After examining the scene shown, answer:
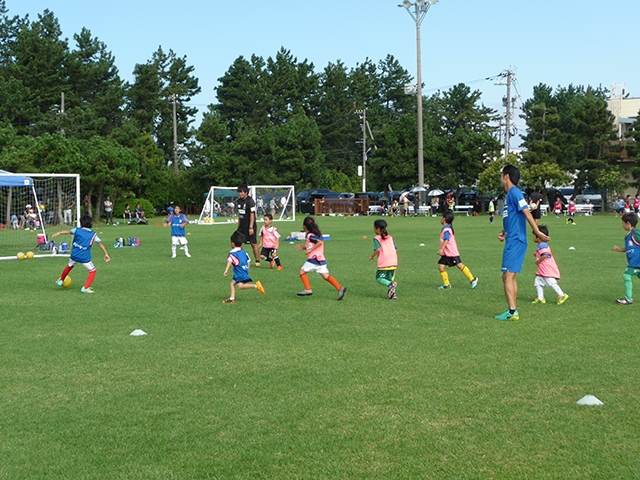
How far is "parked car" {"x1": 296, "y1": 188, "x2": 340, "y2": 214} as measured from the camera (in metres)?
60.0

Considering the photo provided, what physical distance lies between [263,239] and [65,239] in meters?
13.7

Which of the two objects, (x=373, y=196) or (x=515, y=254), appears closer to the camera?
(x=515, y=254)

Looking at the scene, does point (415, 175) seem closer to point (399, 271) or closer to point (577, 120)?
point (577, 120)

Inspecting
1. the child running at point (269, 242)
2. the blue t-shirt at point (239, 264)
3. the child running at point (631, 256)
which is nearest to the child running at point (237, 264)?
the blue t-shirt at point (239, 264)

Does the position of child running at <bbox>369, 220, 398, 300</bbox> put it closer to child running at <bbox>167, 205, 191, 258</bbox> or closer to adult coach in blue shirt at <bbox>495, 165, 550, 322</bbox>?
adult coach in blue shirt at <bbox>495, 165, 550, 322</bbox>

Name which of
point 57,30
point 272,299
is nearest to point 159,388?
point 272,299

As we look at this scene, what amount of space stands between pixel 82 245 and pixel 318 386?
28.0ft

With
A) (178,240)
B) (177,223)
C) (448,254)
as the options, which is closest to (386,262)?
(448,254)

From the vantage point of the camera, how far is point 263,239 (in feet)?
59.1

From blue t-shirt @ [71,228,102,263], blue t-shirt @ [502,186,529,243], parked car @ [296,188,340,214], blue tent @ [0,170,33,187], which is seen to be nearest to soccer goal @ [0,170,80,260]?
blue tent @ [0,170,33,187]

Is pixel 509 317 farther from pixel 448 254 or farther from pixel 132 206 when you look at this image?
pixel 132 206

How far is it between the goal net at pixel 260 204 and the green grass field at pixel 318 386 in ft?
113

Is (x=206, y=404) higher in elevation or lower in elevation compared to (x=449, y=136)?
lower

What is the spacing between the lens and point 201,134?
6800 cm
